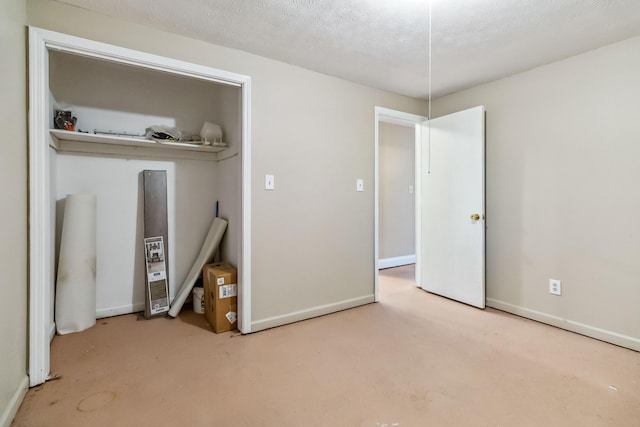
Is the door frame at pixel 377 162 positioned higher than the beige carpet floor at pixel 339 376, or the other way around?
the door frame at pixel 377 162

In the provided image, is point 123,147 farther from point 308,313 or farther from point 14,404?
point 308,313

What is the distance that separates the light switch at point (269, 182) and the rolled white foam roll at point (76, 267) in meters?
1.44

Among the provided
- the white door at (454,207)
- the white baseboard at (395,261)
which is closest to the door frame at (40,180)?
the white door at (454,207)

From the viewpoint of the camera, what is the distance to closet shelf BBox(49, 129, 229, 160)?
241 cm

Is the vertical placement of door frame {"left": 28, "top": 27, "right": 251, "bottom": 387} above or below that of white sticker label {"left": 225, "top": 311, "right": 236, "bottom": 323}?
above

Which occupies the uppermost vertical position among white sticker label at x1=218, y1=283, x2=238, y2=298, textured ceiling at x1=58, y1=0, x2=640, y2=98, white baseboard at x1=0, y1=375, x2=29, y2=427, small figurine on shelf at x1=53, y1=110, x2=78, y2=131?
textured ceiling at x1=58, y1=0, x2=640, y2=98

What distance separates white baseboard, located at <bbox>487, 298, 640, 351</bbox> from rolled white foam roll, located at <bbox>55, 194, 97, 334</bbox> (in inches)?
142

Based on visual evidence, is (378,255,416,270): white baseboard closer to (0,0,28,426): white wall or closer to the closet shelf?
the closet shelf

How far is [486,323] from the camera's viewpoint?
104 inches

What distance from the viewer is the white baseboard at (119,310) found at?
2734 millimetres

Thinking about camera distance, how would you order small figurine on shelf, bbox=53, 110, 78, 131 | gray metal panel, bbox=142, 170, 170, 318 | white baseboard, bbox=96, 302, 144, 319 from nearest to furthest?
small figurine on shelf, bbox=53, 110, 78, 131
white baseboard, bbox=96, 302, 144, 319
gray metal panel, bbox=142, 170, 170, 318

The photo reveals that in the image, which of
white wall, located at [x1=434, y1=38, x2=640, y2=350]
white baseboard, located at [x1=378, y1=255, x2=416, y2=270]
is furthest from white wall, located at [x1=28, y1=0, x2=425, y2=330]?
white baseboard, located at [x1=378, y1=255, x2=416, y2=270]

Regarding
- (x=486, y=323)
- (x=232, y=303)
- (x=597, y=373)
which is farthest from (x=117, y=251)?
(x=597, y=373)

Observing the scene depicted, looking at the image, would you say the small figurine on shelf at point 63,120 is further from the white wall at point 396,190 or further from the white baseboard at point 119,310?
the white wall at point 396,190
